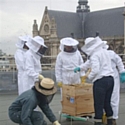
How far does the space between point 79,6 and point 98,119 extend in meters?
93.7

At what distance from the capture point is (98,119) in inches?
263

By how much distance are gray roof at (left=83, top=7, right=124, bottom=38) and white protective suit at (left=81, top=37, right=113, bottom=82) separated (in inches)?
2811

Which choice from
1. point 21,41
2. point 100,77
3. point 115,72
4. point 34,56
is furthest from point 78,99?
point 21,41

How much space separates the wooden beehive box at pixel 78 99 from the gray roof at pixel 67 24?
255 ft

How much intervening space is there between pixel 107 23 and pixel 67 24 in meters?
10.3

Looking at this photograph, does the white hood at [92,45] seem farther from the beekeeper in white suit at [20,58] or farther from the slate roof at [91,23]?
the slate roof at [91,23]

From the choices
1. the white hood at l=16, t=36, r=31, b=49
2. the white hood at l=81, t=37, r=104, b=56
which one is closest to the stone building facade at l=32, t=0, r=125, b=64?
the white hood at l=16, t=36, r=31, b=49

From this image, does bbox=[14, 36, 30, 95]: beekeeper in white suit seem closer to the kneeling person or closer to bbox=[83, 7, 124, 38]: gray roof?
the kneeling person

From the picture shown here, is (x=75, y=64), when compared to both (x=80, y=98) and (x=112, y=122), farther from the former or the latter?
(x=112, y=122)

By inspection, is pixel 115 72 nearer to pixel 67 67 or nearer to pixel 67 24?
pixel 67 67

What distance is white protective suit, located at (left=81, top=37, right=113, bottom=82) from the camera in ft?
21.6

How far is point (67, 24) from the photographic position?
3371 inches

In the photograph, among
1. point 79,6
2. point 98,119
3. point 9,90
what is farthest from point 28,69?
point 79,6

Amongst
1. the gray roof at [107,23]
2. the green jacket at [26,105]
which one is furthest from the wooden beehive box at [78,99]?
the gray roof at [107,23]
